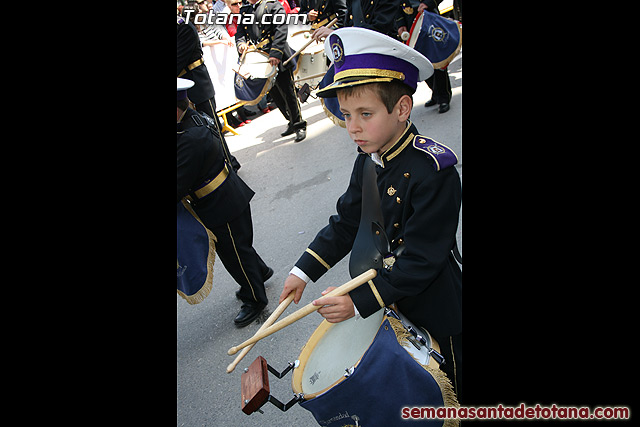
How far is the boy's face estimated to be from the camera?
1.55 m

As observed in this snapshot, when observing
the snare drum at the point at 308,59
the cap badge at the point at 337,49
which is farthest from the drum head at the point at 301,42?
the cap badge at the point at 337,49

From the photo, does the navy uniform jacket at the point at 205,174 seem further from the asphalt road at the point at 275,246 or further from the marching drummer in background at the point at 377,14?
the marching drummer in background at the point at 377,14

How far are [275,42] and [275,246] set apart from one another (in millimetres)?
2594

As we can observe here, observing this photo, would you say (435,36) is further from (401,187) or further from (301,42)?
(401,187)

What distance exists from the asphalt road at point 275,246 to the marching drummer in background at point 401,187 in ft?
3.49

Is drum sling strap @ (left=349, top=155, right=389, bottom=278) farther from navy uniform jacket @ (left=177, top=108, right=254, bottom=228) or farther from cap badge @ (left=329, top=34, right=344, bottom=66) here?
navy uniform jacket @ (left=177, top=108, right=254, bottom=228)

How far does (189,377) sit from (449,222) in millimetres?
2093

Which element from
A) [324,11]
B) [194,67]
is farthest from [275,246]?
[324,11]

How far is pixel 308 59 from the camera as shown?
554 centimetres

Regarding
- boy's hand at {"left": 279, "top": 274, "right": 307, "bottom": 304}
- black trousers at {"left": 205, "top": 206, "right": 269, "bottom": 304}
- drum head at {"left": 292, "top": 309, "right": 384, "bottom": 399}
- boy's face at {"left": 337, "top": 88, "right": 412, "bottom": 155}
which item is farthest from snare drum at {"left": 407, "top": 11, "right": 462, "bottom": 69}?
drum head at {"left": 292, "top": 309, "right": 384, "bottom": 399}

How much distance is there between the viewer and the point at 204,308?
139 inches
